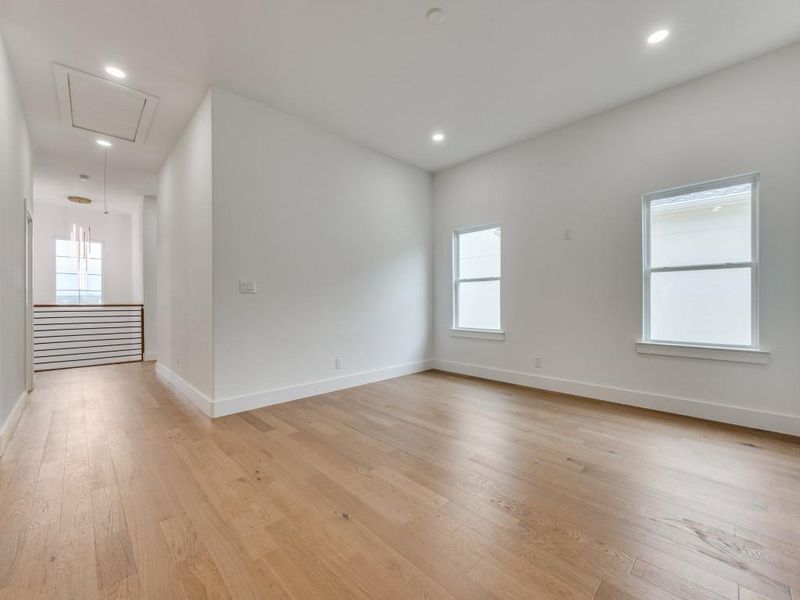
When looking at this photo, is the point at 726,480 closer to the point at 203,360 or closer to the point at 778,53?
the point at 778,53

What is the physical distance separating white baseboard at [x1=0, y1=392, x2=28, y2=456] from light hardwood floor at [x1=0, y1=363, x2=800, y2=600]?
7cm

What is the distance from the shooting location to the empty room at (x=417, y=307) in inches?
59.4

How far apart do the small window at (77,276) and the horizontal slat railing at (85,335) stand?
1164mm

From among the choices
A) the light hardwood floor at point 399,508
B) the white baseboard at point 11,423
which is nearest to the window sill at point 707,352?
the light hardwood floor at point 399,508

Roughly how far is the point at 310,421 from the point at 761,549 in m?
2.78

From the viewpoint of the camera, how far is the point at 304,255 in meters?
3.79

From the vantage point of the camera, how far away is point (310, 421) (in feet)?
9.96

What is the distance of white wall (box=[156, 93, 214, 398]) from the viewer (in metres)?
3.31

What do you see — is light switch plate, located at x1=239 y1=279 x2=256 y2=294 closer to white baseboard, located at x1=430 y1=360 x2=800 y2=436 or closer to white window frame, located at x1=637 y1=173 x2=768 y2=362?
white baseboard, located at x1=430 y1=360 x2=800 y2=436

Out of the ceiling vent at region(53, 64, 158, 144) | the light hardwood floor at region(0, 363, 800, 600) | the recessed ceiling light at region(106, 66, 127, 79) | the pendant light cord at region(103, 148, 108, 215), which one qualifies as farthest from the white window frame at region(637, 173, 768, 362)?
the pendant light cord at region(103, 148, 108, 215)

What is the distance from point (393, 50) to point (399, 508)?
3.16m

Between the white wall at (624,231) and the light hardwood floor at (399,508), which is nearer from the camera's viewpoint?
the light hardwood floor at (399,508)

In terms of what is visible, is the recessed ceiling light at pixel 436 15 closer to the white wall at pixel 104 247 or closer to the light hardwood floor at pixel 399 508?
the light hardwood floor at pixel 399 508

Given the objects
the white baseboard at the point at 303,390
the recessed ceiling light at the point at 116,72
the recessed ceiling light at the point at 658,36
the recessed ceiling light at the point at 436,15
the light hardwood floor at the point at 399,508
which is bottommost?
the light hardwood floor at the point at 399,508
